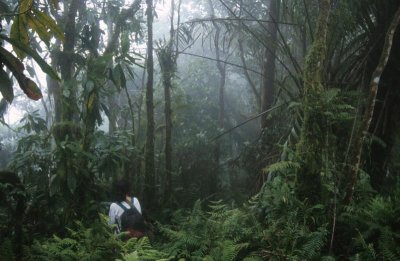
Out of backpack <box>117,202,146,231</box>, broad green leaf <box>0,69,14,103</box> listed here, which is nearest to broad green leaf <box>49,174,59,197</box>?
backpack <box>117,202,146,231</box>

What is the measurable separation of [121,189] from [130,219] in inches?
11.9

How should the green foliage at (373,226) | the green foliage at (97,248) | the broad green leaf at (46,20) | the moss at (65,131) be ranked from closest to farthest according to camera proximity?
1. the broad green leaf at (46,20)
2. the green foliage at (373,226)
3. the green foliage at (97,248)
4. the moss at (65,131)

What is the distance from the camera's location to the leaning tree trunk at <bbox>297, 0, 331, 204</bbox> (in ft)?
11.5

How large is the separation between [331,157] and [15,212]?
3.58m

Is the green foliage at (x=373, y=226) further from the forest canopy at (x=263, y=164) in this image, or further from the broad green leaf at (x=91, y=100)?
the broad green leaf at (x=91, y=100)

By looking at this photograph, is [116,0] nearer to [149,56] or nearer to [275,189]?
[149,56]

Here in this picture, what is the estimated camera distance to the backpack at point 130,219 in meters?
3.79

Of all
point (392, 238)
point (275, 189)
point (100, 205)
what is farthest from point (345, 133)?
point (100, 205)

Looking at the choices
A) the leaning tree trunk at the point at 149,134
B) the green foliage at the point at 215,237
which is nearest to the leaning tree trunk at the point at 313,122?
the green foliage at the point at 215,237

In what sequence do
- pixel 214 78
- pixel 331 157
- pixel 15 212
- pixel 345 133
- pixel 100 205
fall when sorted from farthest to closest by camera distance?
pixel 214 78, pixel 100 205, pixel 15 212, pixel 345 133, pixel 331 157

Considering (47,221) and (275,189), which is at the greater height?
(275,189)

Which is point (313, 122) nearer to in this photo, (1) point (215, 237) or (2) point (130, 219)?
(1) point (215, 237)

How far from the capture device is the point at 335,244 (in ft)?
11.5

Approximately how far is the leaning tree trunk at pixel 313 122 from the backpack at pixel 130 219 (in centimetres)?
157
